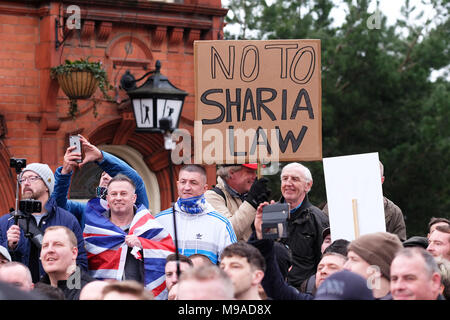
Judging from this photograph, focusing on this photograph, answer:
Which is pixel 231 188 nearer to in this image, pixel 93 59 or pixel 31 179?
pixel 31 179

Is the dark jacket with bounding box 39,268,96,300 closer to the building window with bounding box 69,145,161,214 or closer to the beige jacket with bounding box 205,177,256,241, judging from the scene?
the beige jacket with bounding box 205,177,256,241

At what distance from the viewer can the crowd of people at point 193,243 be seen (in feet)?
18.6

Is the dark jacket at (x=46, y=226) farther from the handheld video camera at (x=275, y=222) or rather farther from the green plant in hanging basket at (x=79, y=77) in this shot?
the green plant in hanging basket at (x=79, y=77)

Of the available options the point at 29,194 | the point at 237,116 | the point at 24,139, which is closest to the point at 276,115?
the point at 237,116

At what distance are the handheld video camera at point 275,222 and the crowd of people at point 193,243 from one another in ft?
0.11

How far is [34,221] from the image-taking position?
7.30 meters

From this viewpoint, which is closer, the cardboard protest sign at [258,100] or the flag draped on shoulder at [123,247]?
the flag draped on shoulder at [123,247]

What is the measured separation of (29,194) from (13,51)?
6.41m

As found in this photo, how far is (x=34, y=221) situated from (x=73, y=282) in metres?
0.88

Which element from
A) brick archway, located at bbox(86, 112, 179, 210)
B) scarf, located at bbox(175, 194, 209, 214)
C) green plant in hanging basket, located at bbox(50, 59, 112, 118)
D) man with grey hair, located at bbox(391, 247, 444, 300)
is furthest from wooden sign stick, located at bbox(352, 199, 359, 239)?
brick archway, located at bbox(86, 112, 179, 210)

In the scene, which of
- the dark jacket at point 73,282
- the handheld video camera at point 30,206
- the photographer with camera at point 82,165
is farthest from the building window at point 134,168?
the dark jacket at point 73,282

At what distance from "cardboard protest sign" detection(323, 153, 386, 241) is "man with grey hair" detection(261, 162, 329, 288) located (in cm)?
24

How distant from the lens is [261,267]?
558 cm

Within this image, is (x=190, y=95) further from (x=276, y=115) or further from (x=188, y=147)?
(x=276, y=115)
